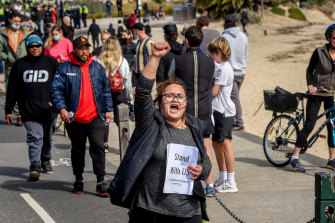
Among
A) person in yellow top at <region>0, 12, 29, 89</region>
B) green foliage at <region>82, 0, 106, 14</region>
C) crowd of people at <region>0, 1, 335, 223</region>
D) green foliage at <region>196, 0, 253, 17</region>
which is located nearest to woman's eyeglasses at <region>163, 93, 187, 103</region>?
crowd of people at <region>0, 1, 335, 223</region>

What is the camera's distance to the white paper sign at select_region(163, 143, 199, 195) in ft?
15.5

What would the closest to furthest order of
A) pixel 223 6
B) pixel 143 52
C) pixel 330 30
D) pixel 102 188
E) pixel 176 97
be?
pixel 176 97, pixel 102 188, pixel 330 30, pixel 143 52, pixel 223 6

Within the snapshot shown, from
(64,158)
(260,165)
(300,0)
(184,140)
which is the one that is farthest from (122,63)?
(300,0)

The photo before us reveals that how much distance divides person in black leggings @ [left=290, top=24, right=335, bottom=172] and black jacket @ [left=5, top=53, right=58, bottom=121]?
325cm

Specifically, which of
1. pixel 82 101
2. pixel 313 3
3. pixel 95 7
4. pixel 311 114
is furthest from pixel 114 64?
pixel 95 7

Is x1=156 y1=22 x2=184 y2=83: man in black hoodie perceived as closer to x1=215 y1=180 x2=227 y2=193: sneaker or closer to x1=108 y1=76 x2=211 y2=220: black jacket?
x1=215 y1=180 x2=227 y2=193: sneaker

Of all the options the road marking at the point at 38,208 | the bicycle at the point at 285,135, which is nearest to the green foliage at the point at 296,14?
the bicycle at the point at 285,135

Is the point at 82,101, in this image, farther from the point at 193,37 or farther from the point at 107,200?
the point at 193,37

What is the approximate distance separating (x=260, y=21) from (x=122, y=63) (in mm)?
41327

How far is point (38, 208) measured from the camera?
780 cm

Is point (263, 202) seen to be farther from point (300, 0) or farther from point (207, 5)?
point (300, 0)

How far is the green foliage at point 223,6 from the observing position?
53469 mm

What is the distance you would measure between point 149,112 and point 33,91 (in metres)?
4.47

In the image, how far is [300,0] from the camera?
64375 millimetres
